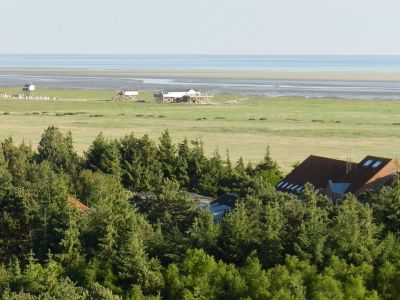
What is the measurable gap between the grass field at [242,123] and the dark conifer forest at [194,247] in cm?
3778

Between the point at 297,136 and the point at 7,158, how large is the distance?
46759mm

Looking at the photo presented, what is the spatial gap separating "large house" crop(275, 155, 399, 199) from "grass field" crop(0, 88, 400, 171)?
19.2m

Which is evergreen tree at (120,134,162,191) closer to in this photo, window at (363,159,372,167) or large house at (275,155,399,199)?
large house at (275,155,399,199)

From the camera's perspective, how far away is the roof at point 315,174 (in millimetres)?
56722

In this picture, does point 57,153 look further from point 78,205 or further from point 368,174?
point 368,174

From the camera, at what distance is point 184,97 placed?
168125 millimetres

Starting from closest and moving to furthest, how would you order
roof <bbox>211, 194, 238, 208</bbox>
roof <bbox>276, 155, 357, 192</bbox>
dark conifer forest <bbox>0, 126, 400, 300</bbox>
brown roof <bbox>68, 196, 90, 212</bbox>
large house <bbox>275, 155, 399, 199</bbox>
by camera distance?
dark conifer forest <bbox>0, 126, 400, 300</bbox>
brown roof <bbox>68, 196, 90, 212</bbox>
roof <bbox>211, 194, 238, 208</bbox>
large house <bbox>275, 155, 399, 199</bbox>
roof <bbox>276, 155, 357, 192</bbox>

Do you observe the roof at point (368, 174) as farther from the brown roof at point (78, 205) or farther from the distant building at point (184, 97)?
the distant building at point (184, 97)

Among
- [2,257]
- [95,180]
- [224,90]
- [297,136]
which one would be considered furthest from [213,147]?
[224,90]

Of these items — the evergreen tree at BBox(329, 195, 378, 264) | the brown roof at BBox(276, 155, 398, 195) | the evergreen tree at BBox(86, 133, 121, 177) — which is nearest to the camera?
the evergreen tree at BBox(329, 195, 378, 264)

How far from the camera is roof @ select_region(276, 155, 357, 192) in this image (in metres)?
56.7

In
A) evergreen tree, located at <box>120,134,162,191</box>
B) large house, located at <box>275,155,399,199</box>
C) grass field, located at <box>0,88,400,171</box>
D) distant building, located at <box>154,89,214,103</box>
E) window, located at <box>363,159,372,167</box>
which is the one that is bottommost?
distant building, located at <box>154,89,214,103</box>

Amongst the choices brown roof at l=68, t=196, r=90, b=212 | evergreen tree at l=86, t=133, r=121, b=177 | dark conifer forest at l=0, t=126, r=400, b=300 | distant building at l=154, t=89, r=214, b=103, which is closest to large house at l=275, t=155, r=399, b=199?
dark conifer forest at l=0, t=126, r=400, b=300

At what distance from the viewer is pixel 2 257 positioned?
3941 cm
